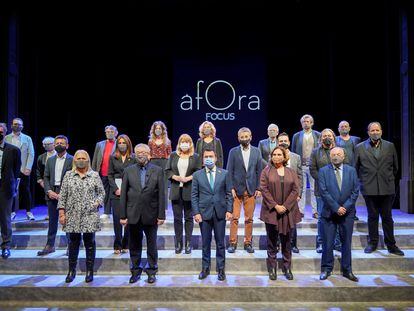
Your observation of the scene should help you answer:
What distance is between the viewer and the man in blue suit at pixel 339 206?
16.3ft

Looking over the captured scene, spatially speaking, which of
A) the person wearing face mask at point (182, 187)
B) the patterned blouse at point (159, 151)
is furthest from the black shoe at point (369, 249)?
the patterned blouse at point (159, 151)

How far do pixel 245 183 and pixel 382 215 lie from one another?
1.88m

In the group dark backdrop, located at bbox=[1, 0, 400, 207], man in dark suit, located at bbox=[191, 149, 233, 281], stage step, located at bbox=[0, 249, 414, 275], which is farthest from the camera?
dark backdrop, located at bbox=[1, 0, 400, 207]

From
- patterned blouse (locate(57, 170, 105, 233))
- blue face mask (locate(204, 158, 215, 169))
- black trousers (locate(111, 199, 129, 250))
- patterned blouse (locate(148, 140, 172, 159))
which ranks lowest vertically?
black trousers (locate(111, 199, 129, 250))

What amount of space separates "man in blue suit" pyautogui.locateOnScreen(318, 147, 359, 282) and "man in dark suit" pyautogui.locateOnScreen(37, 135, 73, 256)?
11.2 feet

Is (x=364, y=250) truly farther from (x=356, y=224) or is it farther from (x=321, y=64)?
(x=321, y=64)

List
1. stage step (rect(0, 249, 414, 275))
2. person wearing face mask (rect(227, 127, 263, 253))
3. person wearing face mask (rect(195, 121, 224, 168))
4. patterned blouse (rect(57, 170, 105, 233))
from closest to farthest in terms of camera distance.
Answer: patterned blouse (rect(57, 170, 105, 233))
stage step (rect(0, 249, 414, 275))
person wearing face mask (rect(227, 127, 263, 253))
person wearing face mask (rect(195, 121, 224, 168))

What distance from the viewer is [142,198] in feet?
16.3

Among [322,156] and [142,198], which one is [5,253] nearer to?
[142,198]

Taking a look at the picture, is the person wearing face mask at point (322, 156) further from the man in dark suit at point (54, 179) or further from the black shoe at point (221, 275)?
the man in dark suit at point (54, 179)

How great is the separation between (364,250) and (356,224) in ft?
2.26

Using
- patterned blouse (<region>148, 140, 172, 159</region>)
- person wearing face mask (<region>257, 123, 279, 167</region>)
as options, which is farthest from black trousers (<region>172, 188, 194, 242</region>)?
person wearing face mask (<region>257, 123, 279, 167</region>)

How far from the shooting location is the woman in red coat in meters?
4.95

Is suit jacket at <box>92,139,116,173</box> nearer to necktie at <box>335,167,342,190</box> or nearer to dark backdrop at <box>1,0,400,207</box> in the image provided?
dark backdrop at <box>1,0,400,207</box>
